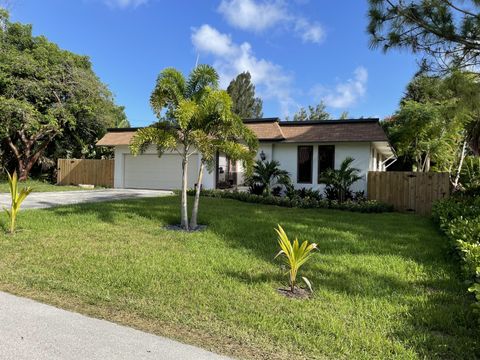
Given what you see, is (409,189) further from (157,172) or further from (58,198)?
(58,198)

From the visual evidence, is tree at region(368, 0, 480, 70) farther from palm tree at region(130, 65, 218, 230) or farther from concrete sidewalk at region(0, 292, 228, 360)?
concrete sidewalk at region(0, 292, 228, 360)

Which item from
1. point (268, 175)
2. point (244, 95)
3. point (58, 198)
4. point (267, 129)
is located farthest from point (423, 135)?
point (244, 95)

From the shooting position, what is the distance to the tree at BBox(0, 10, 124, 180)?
64.4 feet

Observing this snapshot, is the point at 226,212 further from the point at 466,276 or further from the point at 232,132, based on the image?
the point at 466,276

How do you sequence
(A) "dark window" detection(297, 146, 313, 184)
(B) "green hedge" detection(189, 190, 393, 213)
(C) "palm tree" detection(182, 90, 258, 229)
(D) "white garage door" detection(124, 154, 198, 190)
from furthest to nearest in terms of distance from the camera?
(D) "white garage door" detection(124, 154, 198, 190) → (A) "dark window" detection(297, 146, 313, 184) → (B) "green hedge" detection(189, 190, 393, 213) → (C) "palm tree" detection(182, 90, 258, 229)

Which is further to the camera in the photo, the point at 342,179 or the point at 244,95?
the point at 244,95

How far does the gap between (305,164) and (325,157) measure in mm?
950

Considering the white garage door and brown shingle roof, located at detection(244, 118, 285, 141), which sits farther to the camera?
the white garage door

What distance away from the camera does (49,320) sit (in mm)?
3777

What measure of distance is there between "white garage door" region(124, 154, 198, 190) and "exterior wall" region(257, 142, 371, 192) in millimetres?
4642

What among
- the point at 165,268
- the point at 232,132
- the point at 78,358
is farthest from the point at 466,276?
the point at 232,132

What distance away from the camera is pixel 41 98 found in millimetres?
20797

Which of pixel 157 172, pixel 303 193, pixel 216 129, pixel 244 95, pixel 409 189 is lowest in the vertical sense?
pixel 303 193

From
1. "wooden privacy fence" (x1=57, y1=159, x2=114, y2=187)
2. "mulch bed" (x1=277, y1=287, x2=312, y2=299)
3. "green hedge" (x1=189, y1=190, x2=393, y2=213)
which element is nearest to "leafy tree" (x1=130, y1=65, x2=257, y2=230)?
"mulch bed" (x1=277, y1=287, x2=312, y2=299)
